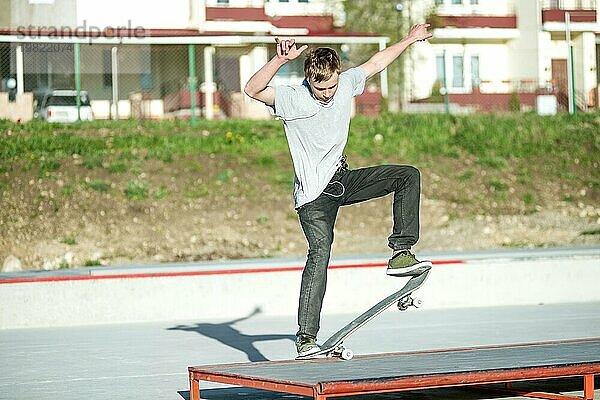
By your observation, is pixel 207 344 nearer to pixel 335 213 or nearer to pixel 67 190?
pixel 335 213

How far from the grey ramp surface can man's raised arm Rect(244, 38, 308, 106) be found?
164cm

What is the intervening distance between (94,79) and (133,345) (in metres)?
22.1

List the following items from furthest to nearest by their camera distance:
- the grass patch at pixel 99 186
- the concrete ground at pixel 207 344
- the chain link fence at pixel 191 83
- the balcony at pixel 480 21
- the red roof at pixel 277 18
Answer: the balcony at pixel 480 21, the red roof at pixel 277 18, the chain link fence at pixel 191 83, the grass patch at pixel 99 186, the concrete ground at pixel 207 344

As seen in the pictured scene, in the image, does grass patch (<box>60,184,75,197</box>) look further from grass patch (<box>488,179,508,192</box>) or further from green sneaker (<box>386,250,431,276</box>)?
green sneaker (<box>386,250,431,276</box>)

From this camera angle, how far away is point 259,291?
511 inches

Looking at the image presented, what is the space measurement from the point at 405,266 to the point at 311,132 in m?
1.03

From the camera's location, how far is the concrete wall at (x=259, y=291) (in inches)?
487

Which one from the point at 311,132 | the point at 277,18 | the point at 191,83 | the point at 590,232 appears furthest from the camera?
the point at 277,18

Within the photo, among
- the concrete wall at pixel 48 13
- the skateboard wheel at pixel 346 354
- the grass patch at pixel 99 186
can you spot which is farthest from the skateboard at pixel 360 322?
Result: the concrete wall at pixel 48 13

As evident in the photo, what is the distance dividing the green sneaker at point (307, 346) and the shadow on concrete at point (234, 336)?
198 cm

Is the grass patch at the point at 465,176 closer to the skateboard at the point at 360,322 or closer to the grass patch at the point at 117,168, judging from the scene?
the grass patch at the point at 117,168

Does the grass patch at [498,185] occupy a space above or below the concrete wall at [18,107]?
below

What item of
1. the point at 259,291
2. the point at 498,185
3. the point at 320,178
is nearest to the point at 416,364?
the point at 320,178

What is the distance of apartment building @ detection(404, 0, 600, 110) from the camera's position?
42.4 meters
